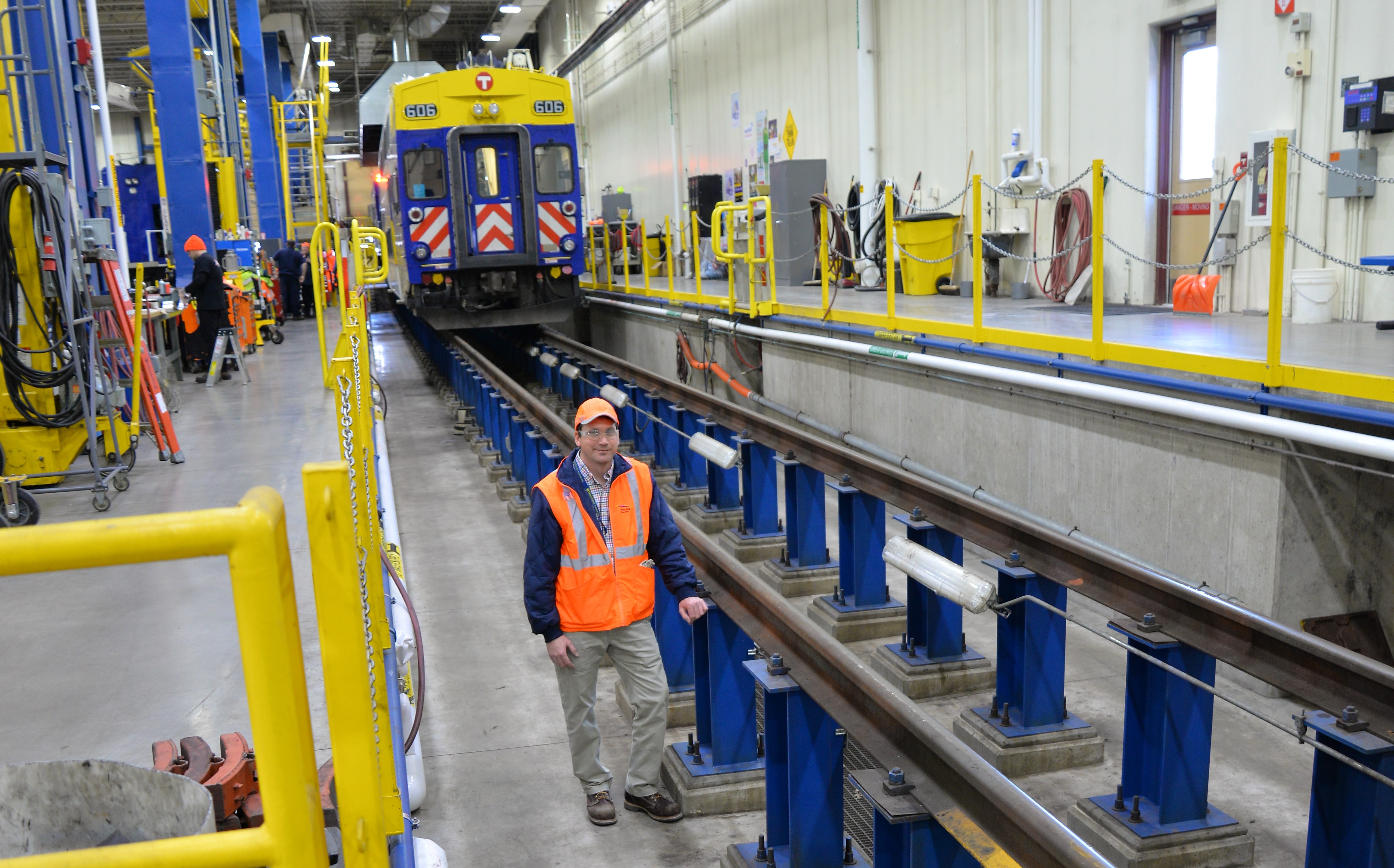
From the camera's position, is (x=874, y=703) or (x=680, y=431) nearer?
(x=874, y=703)

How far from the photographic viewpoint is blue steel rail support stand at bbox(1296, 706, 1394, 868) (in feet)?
9.08

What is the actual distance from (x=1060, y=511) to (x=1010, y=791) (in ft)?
13.8

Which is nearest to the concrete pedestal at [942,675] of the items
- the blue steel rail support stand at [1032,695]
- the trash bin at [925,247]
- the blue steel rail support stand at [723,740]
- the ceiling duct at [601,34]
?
the blue steel rail support stand at [1032,695]

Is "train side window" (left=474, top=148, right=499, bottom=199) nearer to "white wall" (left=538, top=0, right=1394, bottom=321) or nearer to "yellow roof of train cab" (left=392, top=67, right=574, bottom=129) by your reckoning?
"yellow roof of train cab" (left=392, top=67, right=574, bottom=129)

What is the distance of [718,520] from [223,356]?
861 centimetres

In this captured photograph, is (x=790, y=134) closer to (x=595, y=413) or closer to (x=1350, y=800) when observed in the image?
(x=595, y=413)

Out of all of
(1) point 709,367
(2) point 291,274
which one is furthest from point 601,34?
(1) point 709,367

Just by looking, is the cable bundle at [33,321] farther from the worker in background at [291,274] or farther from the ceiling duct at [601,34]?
the ceiling duct at [601,34]

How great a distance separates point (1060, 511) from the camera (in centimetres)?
657

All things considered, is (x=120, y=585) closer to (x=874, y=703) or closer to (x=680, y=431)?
(x=680, y=431)

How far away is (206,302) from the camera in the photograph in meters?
13.3

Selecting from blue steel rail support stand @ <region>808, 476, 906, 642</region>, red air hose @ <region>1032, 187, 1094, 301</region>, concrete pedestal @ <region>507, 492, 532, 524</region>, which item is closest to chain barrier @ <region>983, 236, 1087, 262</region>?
red air hose @ <region>1032, 187, 1094, 301</region>

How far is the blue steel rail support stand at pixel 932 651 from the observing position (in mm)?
4867

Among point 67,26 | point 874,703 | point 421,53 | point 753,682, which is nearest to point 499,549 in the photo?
point 753,682
